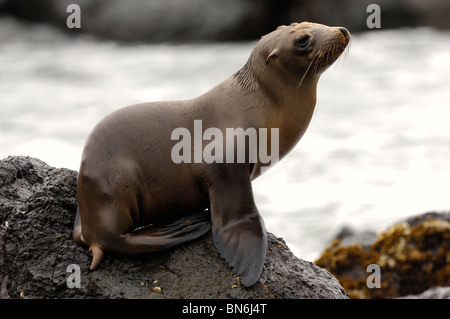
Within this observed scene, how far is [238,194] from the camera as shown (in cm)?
363

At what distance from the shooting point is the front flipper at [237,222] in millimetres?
3604

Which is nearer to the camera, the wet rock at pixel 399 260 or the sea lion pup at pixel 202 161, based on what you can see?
the sea lion pup at pixel 202 161

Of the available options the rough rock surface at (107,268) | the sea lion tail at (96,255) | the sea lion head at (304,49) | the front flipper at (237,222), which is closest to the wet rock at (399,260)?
the rough rock surface at (107,268)

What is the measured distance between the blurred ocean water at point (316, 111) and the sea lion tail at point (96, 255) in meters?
4.32

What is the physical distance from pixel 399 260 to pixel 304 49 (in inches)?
111

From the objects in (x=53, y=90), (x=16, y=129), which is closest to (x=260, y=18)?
(x=53, y=90)

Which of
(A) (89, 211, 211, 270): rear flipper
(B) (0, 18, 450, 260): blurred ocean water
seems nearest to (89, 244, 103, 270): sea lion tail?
(A) (89, 211, 211, 270): rear flipper

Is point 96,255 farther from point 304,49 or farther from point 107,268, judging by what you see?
point 304,49

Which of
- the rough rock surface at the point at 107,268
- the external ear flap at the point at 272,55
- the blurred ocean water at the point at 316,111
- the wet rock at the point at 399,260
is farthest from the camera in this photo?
the blurred ocean water at the point at 316,111

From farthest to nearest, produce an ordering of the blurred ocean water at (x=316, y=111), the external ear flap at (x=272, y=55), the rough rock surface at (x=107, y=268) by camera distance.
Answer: the blurred ocean water at (x=316, y=111) → the external ear flap at (x=272, y=55) → the rough rock surface at (x=107, y=268)

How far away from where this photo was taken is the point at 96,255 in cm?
364

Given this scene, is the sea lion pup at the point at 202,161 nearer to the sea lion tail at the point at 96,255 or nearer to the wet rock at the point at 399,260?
the sea lion tail at the point at 96,255
